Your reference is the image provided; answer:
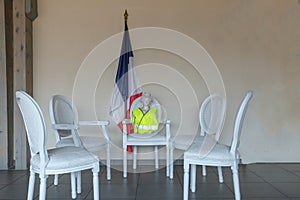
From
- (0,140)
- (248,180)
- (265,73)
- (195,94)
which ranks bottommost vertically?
(248,180)

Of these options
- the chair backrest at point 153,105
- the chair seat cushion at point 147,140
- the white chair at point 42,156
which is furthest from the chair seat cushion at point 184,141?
the white chair at point 42,156

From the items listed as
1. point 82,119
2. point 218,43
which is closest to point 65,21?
point 82,119

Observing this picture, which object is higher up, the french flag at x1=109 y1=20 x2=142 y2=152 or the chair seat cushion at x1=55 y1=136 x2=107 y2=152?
the french flag at x1=109 y1=20 x2=142 y2=152

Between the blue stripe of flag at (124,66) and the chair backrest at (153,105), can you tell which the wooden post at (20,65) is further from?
the chair backrest at (153,105)

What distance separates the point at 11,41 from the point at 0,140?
Result: 1359mm

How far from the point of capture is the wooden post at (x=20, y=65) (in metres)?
4.07

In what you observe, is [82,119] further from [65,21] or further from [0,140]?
[65,21]

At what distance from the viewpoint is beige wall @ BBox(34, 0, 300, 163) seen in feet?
14.4

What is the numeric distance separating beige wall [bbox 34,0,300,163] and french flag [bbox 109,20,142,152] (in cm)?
20

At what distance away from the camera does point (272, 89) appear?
4.43 m

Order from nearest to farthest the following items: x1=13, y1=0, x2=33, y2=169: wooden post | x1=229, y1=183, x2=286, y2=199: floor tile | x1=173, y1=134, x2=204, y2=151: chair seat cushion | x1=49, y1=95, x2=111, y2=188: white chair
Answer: x1=229, y1=183, x2=286, y2=199: floor tile < x1=49, y1=95, x2=111, y2=188: white chair < x1=173, y1=134, x2=204, y2=151: chair seat cushion < x1=13, y1=0, x2=33, y2=169: wooden post

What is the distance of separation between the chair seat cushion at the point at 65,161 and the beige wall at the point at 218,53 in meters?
1.95

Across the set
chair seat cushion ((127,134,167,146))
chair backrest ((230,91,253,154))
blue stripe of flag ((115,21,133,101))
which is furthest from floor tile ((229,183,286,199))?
blue stripe of flag ((115,21,133,101))

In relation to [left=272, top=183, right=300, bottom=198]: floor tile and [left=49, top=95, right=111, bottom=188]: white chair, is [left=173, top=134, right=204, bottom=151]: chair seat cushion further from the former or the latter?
[left=272, top=183, right=300, bottom=198]: floor tile
